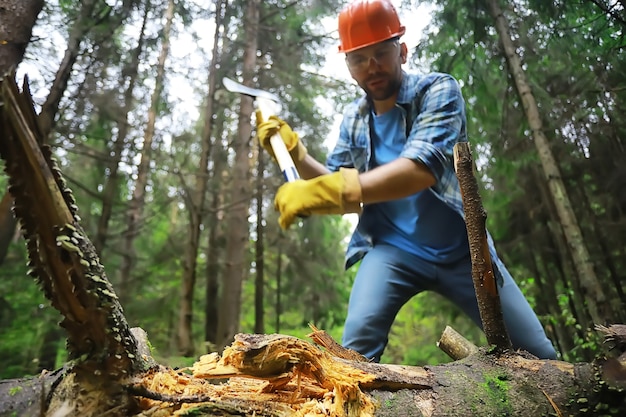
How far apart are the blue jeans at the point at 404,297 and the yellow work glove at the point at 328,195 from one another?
2.00 ft

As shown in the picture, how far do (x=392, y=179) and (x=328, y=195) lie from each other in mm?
344

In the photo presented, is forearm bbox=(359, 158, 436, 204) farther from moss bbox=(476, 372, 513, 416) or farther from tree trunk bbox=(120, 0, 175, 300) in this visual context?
tree trunk bbox=(120, 0, 175, 300)

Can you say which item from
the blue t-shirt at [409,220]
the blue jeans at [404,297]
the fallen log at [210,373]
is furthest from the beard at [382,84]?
the fallen log at [210,373]

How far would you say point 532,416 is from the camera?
4.24 feet

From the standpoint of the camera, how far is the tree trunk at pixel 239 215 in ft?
23.0

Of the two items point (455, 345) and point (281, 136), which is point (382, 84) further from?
point (455, 345)

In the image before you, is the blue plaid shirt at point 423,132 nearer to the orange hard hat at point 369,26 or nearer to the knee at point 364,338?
the orange hard hat at point 369,26

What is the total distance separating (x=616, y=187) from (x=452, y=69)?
2819 millimetres

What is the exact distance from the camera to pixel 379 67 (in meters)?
2.71

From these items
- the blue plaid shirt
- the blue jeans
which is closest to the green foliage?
the blue jeans

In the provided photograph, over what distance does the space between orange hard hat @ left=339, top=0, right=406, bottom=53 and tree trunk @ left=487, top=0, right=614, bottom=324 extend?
3.02 metres

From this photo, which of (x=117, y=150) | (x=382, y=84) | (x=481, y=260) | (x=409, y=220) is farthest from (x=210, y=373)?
(x=117, y=150)

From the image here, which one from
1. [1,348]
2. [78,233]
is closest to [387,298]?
[78,233]

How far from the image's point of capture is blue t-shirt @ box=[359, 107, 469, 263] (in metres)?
2.61
